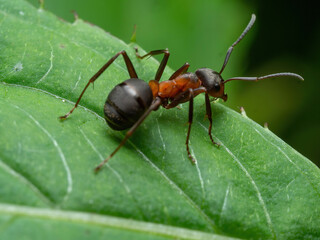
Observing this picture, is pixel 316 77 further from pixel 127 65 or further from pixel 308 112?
pixel 127 65

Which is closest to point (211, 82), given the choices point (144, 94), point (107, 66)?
point (144, 94)

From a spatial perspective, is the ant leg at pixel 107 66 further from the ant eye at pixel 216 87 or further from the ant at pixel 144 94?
the ant eye at pixel 216 87

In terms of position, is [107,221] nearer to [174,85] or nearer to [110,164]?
[110,164]

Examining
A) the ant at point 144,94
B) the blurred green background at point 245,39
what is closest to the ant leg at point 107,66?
the ant at point 144,94

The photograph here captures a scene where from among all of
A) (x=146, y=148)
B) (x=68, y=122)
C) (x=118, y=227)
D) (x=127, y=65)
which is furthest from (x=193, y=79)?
(x=118, y=227)

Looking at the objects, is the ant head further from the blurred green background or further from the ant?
the blurred green background

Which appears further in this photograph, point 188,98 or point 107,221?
point 188,98
